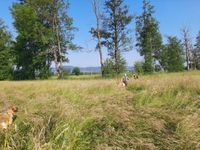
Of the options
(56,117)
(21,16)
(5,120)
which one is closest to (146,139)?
(56,117)

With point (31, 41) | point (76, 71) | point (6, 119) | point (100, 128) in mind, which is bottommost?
point (100, 128)

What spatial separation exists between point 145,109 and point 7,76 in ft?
150

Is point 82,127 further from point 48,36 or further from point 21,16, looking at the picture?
point 21,16

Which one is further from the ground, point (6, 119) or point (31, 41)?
point (31, 41)

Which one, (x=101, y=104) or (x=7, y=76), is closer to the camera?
(x=101, y=104)

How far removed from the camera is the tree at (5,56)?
47.9 metres

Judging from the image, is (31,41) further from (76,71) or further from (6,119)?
(6,119)

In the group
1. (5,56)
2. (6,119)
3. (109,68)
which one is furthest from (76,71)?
(6,119)

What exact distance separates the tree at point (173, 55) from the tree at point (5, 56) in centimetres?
2990

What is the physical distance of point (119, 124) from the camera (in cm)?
376

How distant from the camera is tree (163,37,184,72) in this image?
65.1 m

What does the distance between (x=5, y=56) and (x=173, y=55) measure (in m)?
32.6

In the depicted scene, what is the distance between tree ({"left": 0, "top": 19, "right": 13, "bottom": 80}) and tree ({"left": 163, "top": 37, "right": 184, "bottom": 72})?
29.9 m

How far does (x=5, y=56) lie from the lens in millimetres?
49281
